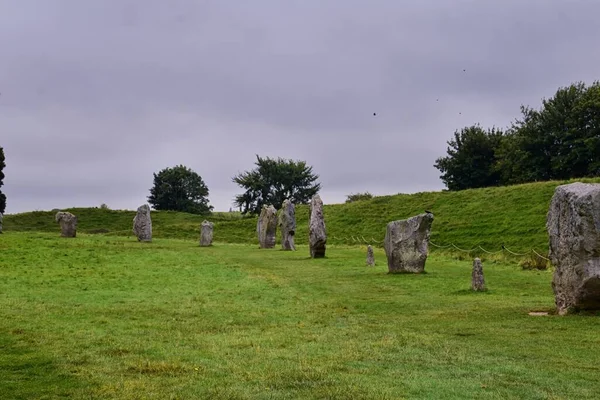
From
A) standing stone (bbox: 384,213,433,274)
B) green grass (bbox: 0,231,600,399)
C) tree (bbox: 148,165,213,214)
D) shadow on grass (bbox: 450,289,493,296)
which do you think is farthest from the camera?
tree (bbox: 148,165,213,214)

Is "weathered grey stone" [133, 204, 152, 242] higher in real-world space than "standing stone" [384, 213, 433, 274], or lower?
higher

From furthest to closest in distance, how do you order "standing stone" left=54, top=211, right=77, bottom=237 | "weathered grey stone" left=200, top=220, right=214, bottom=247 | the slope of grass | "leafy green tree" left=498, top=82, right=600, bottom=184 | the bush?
"leafy green tree" left=498, top=82, right=600, bottom=184 < "standing stone" left=54, top=211, right=77, bottom=237 < the slope of grass < "weathered grey stone" left=200, top=220, right=214, bottom=247 < the bush

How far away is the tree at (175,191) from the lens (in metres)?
95.2

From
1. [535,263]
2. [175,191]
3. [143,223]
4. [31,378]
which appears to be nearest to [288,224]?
[143,223]

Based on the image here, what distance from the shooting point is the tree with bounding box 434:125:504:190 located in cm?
7094

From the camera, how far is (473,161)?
71000 millimetres

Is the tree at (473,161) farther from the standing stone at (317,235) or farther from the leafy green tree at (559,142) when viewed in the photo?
the standing stone at (317,235)

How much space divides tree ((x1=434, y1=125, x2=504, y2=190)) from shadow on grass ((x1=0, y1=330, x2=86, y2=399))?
66.0m

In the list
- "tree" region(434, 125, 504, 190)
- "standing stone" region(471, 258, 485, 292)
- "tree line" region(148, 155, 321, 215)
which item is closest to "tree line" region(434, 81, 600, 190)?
"tree" region(434, 125, 504, 190)

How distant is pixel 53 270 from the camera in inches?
877

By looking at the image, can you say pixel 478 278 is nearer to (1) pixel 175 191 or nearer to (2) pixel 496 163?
(2) pixel 496 163

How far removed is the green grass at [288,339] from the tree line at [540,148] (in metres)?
43.0

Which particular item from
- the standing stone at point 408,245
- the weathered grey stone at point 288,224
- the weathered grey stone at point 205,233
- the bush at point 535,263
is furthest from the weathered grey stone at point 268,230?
the bush at point 535,263

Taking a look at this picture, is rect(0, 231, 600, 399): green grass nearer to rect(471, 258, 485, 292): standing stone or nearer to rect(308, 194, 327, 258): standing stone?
rect(471, 258, 485, 292): standing stone
